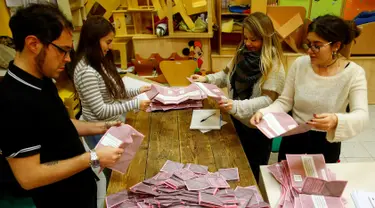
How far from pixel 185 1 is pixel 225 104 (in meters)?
1.93

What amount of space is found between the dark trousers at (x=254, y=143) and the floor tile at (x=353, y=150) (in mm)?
1363

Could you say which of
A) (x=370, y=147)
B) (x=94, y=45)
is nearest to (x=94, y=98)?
(x=94, y=45)

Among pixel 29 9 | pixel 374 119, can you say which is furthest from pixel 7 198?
pixel 374 119

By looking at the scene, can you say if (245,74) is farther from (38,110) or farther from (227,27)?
(227,27)

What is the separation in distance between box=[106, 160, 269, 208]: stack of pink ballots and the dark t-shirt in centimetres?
22

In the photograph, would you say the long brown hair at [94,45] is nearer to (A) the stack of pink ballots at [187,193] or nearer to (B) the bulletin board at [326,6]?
(A) the stack of pink ballots at [187,193]

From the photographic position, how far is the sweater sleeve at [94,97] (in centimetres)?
171

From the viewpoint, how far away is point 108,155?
4.21ft

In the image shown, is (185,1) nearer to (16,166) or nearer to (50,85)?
(50,85)

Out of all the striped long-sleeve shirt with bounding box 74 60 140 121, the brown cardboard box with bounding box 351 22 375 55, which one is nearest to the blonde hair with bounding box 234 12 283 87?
the striped long-sleeve shirt with bounding box 74 60 140 121

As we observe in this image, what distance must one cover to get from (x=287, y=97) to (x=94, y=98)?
44.2 inches

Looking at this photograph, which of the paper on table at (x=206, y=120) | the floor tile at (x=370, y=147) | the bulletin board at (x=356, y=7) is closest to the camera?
the paper on table at (x=206, y=120)

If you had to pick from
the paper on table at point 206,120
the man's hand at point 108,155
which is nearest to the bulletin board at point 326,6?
the paper on table at point 206,120

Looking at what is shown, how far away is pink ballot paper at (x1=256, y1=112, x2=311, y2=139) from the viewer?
4.67 feet
